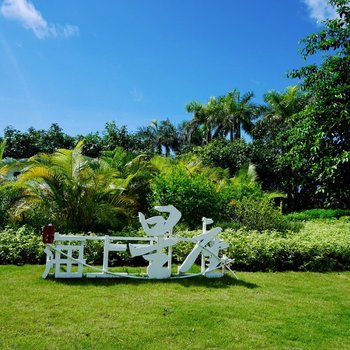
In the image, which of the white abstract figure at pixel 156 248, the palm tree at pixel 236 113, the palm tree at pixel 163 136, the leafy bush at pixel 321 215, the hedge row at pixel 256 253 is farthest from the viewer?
the palm tree at pixel 163 136

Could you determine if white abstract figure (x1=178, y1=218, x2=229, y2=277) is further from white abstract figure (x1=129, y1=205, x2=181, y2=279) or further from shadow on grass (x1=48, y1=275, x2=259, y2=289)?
white abstract figure (x1=129, y1=205, x2=181, y2=279)

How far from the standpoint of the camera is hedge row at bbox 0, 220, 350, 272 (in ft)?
26.2

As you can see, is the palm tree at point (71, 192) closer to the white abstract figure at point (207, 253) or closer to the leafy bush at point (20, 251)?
the leafy bush at point (20, 251)

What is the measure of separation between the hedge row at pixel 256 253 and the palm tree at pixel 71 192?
2.14m

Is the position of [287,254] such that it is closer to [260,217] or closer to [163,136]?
[260,217]

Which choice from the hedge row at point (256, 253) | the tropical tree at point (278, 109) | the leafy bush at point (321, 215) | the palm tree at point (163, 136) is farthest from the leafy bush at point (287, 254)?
the palm tree at point (163, 136)

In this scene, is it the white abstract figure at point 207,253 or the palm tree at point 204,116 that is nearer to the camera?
the white abstract figure at point 207,253

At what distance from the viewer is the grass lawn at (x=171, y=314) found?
4.22 meters

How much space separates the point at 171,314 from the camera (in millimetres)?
5016

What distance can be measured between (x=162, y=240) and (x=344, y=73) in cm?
710

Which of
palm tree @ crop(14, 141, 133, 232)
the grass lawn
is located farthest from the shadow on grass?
palm tree @ crop(14, 141, 133, 232)

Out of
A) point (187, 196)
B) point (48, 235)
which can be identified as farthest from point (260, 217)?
point (48, 235)

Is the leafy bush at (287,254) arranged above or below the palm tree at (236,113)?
below

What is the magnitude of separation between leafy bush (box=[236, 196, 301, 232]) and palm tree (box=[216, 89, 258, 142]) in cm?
1849
